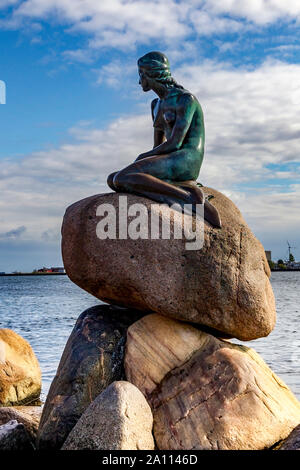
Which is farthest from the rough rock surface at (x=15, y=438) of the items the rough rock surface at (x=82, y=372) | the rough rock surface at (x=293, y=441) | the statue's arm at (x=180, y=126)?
the statue's arm at (x=180, y=126)

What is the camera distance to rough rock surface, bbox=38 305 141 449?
652cm

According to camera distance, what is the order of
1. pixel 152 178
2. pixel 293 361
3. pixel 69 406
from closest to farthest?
pixel 69 406 < pixel 152 178 < pixel 293 361

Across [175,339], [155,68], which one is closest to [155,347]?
[175,339]

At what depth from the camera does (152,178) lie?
7199 mm

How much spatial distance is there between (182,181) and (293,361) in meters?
6.75

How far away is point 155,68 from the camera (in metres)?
7.73

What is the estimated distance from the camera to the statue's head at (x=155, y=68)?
7.75 meters

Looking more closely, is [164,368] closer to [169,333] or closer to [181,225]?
[169,333]

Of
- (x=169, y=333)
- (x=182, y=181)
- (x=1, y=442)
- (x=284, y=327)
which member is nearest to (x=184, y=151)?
(x=182, y=181)

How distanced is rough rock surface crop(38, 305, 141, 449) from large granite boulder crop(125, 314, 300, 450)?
0.73ft

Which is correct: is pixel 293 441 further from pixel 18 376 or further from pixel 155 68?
pixel 18 376

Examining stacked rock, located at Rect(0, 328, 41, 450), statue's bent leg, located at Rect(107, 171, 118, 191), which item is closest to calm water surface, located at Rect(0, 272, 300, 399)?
stacked rock, located at Rect(0, 328, 41, 450)

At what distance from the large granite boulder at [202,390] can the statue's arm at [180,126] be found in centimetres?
203

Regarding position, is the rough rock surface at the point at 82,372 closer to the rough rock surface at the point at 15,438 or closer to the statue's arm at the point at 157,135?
the rough rock surface at the point at 15,438
